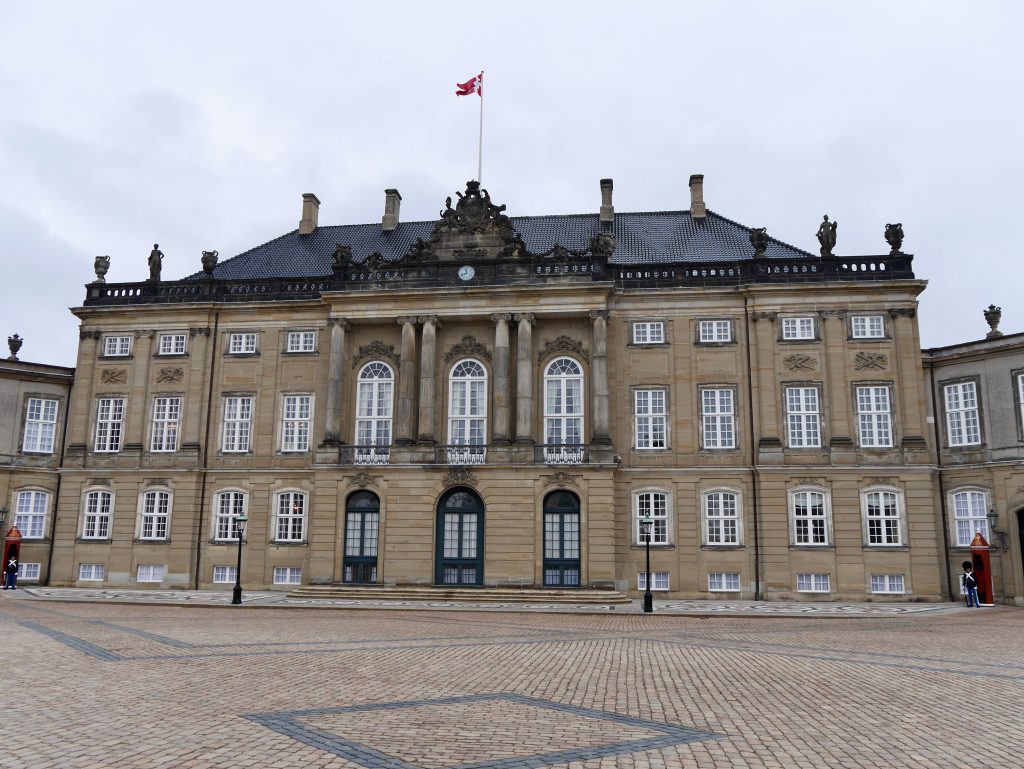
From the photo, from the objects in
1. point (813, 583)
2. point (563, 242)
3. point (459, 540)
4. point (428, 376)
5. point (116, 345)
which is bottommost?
point (813, 583)

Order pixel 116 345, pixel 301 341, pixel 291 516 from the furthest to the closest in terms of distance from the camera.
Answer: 1. pixel 116 345
2. pixel 301 341
3. pixel 291 516

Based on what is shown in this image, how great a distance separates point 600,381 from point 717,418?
573cm

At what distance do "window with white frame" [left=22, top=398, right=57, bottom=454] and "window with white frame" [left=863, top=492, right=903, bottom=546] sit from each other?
39133mm

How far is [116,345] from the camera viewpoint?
147 ft

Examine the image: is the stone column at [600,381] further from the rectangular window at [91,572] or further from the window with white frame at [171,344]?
the rectangular window at [91,572]

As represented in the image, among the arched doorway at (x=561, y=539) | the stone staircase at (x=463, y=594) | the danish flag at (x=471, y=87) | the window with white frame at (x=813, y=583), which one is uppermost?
the danish flag at (x=471, y=87)

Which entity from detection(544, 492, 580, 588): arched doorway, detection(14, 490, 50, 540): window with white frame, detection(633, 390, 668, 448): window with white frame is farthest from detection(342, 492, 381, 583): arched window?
detection(14, 490, 50, 540): window with white frame

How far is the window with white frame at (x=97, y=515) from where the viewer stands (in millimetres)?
43062

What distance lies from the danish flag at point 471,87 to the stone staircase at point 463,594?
954 inches

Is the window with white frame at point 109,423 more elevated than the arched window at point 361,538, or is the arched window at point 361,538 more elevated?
the window with white frame at point 109,423

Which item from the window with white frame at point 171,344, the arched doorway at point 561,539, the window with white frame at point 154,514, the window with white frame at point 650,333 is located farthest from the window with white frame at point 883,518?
the window with white frame at point 171,344

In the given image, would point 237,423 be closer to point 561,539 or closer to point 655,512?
point 561,539

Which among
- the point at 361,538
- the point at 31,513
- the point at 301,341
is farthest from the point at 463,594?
the point at 31,513

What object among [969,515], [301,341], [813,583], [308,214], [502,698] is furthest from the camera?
[308,214]
